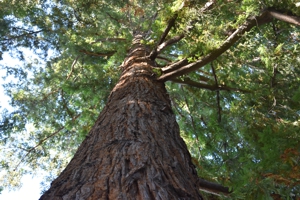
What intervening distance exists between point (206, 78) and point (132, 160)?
213 inches

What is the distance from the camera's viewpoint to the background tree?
3924 mm

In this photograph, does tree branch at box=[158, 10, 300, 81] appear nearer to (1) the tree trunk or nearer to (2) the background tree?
(2) the background tree

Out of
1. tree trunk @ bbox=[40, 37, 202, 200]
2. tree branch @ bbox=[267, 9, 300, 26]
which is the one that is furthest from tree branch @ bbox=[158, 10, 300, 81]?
tree trunk @ bbox=[40, 37, 202, 200]

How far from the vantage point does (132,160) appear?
2.23m

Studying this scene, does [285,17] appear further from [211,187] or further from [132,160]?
[132,160]

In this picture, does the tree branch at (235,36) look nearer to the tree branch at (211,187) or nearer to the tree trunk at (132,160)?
the tree trunk at (132,160)

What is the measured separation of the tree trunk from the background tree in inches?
39.7

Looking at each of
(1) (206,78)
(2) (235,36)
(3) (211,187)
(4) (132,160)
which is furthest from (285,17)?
(1) (206,78)

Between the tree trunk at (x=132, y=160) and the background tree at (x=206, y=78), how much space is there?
1009mm

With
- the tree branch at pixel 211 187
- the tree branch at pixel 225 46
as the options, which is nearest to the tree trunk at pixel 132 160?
the tree branch at pixel 225 46

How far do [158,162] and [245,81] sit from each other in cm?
483

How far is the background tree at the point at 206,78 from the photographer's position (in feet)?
12.9

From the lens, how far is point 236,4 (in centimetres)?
495

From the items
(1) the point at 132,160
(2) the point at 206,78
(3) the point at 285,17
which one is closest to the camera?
(1) the point at 132,160
